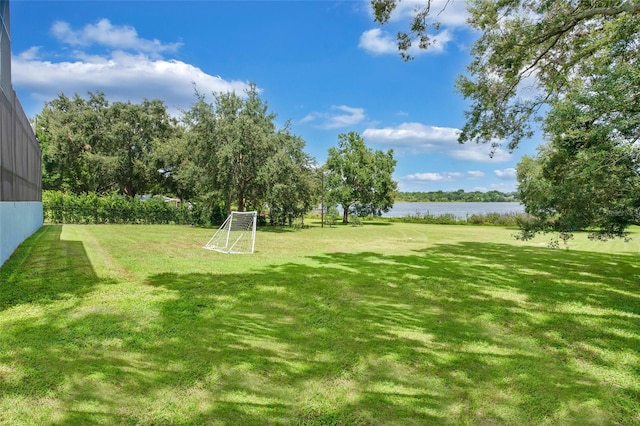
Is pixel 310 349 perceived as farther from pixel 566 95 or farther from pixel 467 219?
pixel 467 219

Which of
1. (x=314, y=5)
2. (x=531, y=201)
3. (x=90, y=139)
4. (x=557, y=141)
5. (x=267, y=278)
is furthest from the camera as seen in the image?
(x=90, y=139)

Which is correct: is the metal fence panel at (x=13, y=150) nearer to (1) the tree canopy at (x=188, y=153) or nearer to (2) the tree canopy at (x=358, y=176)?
(1) the tree canopy at (x=188, y=153)

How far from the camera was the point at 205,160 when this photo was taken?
73.1 ft

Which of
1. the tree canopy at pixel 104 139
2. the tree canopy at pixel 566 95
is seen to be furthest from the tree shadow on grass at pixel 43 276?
the tree canopy at pixel 104 139

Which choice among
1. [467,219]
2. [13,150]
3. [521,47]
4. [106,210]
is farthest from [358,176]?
[13,150]

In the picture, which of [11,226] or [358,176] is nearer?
[11,226]

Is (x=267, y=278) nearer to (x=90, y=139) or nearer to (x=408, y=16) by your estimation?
(x=408, y=16)

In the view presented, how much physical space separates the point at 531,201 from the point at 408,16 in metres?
6.20

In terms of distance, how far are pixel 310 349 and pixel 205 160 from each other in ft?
67.3

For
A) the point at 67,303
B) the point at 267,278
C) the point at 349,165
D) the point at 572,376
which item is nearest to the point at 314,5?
the point at 267,278

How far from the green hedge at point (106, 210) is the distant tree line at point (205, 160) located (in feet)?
0.54

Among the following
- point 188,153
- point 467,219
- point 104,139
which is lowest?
point 467,219

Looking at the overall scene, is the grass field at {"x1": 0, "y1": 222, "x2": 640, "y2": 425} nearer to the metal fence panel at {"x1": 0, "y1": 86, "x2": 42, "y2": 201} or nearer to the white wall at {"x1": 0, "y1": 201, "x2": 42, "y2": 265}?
the white wall at {"x1": 0, "y1": 201, "x2": 42, "y2": 265}

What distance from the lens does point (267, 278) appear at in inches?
303
